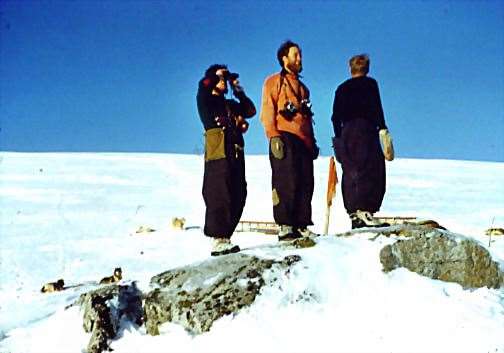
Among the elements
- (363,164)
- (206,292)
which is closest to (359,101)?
(363,164)

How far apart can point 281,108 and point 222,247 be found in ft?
5.27

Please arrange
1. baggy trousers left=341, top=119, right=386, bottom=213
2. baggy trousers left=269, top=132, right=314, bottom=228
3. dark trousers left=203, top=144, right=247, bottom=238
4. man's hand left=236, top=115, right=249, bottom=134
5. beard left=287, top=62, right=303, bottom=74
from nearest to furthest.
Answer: dark trousers left=203, top=144, right=247, bottom=238, baggy trousers left=269, top=132, right=314, bottom=228, man's hand left=236, top=115, right=249, bottom=134, beard left=287, top=62, right=303, bottom=74, baggy trousers left=341, top=119, right=386, bottom=213

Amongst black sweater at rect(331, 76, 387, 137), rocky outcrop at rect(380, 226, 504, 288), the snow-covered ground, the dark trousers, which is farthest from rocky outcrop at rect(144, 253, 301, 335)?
black sweater at rect(331, 76, 387, 137)

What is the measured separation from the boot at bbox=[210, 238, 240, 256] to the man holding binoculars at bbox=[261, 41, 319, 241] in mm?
581

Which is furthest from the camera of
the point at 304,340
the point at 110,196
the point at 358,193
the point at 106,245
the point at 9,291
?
the point at 110,196

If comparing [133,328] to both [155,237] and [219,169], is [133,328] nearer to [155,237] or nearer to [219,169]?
[219,169]

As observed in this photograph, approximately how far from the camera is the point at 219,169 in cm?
650

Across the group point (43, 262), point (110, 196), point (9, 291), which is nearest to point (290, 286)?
point (9, 291)

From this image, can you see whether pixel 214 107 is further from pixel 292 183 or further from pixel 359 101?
pixel 359 101

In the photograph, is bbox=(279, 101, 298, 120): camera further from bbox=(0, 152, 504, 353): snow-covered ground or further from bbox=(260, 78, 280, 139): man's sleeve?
bbox=(0, 152, 504, 353): snow-covered ground

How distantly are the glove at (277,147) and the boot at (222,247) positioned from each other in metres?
1.05

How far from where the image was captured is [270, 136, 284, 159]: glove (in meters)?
6.58

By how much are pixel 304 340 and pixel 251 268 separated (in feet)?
3.06

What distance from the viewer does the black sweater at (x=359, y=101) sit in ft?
23.1
